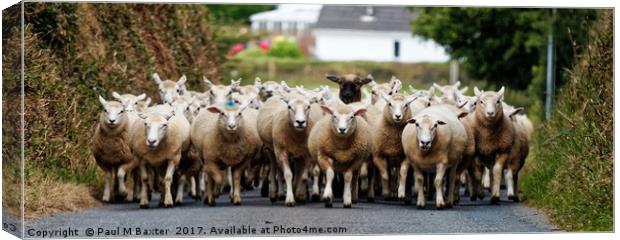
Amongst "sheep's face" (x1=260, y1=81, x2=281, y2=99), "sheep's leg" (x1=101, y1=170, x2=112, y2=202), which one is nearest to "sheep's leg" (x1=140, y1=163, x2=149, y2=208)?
"sheep's leg" (x1=101, y1=170, x2=112, y2=202)

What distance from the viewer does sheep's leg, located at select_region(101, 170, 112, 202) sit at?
2314 centimetres

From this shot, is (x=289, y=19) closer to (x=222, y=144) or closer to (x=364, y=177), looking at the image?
(x=222, y=144)

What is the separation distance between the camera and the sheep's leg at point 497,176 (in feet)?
77.0

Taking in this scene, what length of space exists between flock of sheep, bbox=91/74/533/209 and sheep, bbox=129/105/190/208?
0.04 ft

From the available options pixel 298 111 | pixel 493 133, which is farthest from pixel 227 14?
pixel 298 111

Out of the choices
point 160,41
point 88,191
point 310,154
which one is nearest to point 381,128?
point 310,154

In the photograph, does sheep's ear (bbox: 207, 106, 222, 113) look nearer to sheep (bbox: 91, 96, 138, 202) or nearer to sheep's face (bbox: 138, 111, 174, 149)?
sheep's face (bbox: 138, 111, 174, 149)

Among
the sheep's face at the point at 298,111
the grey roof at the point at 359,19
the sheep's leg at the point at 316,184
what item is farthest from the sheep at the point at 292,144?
the grey roof at the point at 359,19

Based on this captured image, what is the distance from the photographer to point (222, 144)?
A: 23516 mm

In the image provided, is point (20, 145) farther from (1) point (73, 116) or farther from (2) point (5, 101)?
(1) point (73, 116)

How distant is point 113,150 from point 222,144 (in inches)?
53.4

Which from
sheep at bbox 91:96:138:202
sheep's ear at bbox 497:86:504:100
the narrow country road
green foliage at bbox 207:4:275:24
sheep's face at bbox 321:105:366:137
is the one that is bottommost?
the narrow country road

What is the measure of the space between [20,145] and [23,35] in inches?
43.5

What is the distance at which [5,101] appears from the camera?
19.1 m
